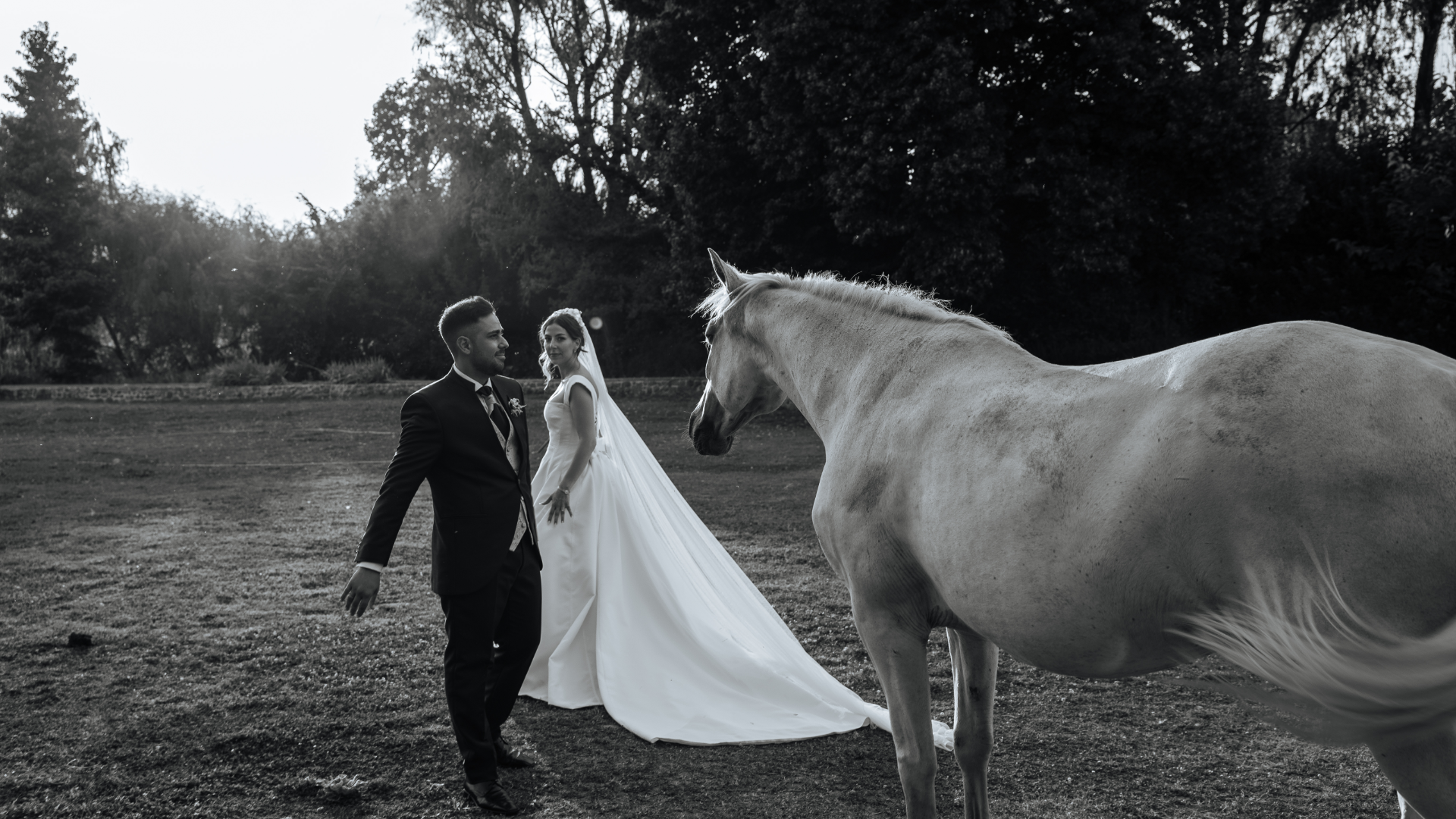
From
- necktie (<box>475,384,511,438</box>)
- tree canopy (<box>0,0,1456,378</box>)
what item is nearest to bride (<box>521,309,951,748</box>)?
necktie (<box>475,384,511,438</box>)

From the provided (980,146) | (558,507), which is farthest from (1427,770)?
(980,146)

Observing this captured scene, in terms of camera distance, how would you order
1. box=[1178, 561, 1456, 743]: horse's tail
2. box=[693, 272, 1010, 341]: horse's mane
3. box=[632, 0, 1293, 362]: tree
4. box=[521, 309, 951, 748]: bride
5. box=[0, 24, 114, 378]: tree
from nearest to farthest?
1. box=[1178, 561, 1456, 743]: horse's tail
2. box=[693, 272, 1010, 341]: horse's mane
3. box=[521, 309, 951, 748]: bride
4. box=[632, 0, 1293, 362]: tree
5. box=[0, 24, 114, 378]: tree

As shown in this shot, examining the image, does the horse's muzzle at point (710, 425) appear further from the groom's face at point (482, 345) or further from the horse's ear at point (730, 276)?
the groom's face at point (482, 345)

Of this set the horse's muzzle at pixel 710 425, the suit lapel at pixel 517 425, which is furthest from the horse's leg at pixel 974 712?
the suit lapel at pixel 517 425

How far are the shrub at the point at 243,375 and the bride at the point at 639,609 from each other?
905 inches

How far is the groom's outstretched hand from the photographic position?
137 inches

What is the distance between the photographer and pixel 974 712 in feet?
10.8

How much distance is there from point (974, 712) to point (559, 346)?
317cm

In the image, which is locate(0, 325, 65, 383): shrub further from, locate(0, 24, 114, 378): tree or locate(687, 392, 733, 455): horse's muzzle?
locate(687, 392, 733, 455): horse's muzzle

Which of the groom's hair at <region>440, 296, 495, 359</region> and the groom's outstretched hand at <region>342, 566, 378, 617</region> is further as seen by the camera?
the groom's hair at <region>440, 296, 495, 359</region>

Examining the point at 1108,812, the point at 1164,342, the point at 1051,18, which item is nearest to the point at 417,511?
the point at 1108,812

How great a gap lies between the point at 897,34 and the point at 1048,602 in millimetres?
15957

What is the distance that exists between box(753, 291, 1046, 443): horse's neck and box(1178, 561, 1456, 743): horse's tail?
3.15 feet

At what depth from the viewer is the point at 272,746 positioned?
14.3 feet
